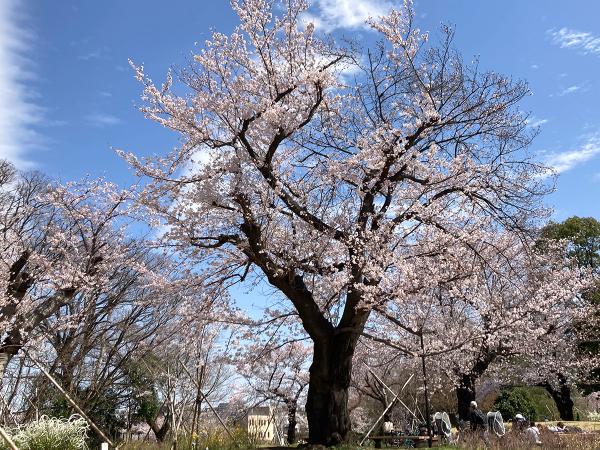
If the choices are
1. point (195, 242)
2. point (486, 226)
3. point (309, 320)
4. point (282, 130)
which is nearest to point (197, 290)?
point (195, 242)

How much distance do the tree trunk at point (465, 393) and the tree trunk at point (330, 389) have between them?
8240mm

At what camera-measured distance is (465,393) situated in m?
16.5

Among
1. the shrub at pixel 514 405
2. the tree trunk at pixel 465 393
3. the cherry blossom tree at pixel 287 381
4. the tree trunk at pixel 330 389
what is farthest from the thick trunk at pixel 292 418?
the tree trunk at pixel 330 389

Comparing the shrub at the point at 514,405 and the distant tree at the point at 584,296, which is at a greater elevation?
the distant tree at the point at 584,296

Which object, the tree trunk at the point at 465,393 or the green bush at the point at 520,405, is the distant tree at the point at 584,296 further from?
the tree trunk at the point at 465,393

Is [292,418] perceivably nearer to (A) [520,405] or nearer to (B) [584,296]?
(A) [520,405]

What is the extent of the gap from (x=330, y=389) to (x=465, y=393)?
8.90 meters

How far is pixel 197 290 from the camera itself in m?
10.9

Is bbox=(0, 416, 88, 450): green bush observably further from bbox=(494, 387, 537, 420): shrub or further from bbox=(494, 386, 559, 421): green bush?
bbox=(494, 387, 537, 420): shrub

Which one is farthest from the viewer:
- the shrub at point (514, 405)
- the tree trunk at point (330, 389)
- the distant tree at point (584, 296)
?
the shrub at point (514, 405)

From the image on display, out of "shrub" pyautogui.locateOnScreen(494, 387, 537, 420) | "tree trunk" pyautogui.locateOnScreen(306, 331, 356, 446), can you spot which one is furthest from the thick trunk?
"tree trunk" pyautogui.locateOnScreen(306, 331, 356, 446)

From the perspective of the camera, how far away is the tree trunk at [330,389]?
911 centimetres

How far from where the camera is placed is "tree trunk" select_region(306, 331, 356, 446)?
29.9ft

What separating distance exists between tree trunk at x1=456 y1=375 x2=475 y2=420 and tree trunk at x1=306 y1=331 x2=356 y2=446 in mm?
8240
